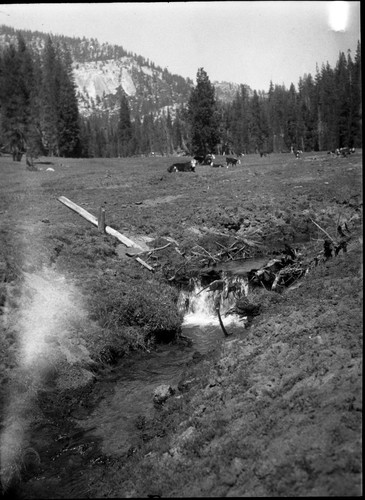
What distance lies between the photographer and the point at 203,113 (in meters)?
44.3

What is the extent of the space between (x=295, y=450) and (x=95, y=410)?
6.36 meters

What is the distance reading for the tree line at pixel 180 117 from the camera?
41.0m

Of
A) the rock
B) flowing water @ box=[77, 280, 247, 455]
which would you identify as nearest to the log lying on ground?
flowing water @ box=[77, 280, 247, 455]

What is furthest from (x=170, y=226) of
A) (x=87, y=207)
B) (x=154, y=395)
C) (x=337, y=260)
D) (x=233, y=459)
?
(x=233, y=459)

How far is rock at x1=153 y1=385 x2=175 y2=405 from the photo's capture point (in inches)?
416

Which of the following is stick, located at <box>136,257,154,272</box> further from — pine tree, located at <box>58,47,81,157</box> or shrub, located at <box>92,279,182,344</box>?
pine tree, located at <box>58,47,81,157</box>

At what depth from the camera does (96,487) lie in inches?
314

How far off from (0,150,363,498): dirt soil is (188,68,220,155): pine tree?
21.2 metres

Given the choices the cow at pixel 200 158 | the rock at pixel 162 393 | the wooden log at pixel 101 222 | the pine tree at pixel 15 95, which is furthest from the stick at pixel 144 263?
the pine tree at pixel 15 95

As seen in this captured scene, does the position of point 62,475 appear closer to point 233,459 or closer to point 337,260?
point 233,459

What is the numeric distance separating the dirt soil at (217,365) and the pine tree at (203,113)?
21201 mm

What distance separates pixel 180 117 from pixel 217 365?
74524mm

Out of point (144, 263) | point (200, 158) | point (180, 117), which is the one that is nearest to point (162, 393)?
point (144, 263)

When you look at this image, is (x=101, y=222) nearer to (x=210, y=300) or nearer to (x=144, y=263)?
(x=144, y=263)
